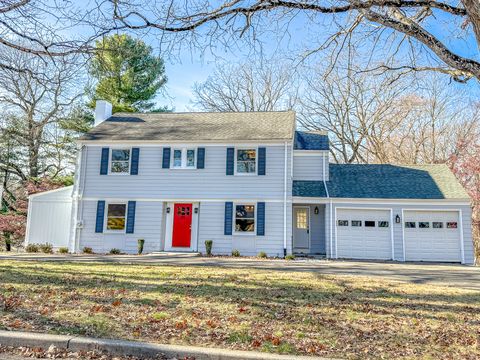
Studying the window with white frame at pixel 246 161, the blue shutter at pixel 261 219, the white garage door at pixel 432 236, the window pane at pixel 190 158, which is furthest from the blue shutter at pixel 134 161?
the white garage door at pixel 432 236

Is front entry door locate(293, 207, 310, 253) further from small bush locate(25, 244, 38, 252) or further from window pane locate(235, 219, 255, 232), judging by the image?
small bush locate(25, 244, 38, 252)

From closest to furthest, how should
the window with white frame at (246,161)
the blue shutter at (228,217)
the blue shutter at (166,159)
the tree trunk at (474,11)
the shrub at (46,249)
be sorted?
the tree trunk at (474,11)
the blue shutter at (228,217)
the shrub at (46,249)
the window with white frame at (246,161)
the blue shutter at (166,159)

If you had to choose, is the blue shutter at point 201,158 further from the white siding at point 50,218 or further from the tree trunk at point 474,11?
the tree trunk at point 474,11

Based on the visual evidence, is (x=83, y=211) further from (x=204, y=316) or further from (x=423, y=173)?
(x=423, y=173)

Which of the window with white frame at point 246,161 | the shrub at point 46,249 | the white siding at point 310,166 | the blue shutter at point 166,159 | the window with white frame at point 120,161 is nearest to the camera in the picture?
the shrub at point 46,249

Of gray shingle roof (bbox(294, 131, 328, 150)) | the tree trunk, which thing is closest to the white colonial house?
gray shingle roof (bbox(294, 131, 328, 150))

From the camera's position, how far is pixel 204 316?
Answer: 4.93m

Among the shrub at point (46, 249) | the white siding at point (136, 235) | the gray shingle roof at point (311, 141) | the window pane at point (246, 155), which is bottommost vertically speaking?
the shrub at point (46, 249)

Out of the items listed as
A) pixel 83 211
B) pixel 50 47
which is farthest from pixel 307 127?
pixel 50 47

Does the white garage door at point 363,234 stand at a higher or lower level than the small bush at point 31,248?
higher

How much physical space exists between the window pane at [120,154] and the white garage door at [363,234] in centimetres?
959

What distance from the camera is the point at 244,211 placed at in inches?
611

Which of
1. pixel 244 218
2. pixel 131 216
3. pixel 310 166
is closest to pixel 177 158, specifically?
pixel 131 216

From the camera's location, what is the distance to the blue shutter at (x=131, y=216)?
15.7 m
